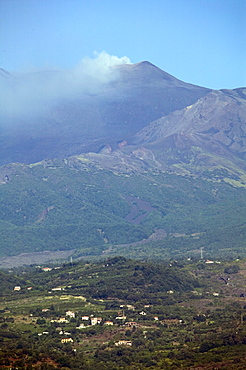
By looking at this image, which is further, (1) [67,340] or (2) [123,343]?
(1) [67,340]

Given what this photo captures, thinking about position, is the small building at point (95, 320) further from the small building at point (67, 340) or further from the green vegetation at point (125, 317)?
the small building at point (67, 340)

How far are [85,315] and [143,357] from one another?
67.3ft

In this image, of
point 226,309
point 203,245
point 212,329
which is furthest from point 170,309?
point 203,245

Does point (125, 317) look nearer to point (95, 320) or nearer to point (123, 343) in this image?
point (95, 320)

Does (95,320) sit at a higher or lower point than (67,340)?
higher

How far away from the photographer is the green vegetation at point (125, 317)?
67.4 meters

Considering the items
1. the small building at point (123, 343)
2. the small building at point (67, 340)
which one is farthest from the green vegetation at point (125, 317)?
the small building at point (67, 340)

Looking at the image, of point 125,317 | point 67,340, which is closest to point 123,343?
point 67,340

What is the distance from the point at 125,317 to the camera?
295ft

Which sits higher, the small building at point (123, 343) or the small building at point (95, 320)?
the small building at point (95, 320)

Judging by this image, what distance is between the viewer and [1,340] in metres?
73.8

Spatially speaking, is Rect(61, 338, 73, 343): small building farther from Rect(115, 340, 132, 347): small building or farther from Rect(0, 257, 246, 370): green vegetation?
Rect(115, 340, 132, 347): small building

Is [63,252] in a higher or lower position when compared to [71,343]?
higher

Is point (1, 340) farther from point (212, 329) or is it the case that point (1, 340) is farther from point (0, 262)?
point (0, 262)
